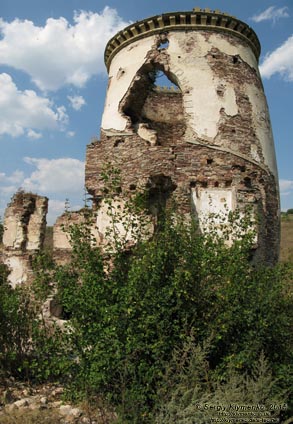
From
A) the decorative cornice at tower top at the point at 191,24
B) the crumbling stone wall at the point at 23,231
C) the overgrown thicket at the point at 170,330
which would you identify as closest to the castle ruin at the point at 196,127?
the decorative cornice at tower top at the point at 191,24

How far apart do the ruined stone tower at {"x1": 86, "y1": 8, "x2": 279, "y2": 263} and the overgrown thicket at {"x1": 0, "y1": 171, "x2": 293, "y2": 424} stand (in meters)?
2.87

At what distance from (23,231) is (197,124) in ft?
17.8

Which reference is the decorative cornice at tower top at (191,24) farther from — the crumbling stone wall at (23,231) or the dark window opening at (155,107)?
the crumbling stone wall at (23,231)

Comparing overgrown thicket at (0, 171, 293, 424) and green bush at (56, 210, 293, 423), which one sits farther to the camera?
green bush at (56, 210, 293, 423)

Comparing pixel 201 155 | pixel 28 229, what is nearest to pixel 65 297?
pixel 201 155

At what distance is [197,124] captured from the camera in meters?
9.00

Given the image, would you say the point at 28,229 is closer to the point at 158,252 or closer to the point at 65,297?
the point at 65,297

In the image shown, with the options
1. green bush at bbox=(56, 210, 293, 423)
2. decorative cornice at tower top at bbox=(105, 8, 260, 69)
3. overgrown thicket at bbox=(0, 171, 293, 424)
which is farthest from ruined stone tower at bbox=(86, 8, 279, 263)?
green bush at bbox=(56, 210, 293, 423)

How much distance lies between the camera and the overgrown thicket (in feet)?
15.2

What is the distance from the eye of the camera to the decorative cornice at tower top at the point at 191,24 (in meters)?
9.41

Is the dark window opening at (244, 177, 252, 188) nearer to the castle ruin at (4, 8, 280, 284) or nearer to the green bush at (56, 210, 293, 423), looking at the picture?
the castle ruin at (4, 8, 280, 284)

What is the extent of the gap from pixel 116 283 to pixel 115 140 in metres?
4.82

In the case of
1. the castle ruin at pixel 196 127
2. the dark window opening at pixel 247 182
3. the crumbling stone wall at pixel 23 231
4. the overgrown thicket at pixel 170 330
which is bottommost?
the overgrown thicket at pixel 170 330

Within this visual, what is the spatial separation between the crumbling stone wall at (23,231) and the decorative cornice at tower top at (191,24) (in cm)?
501
